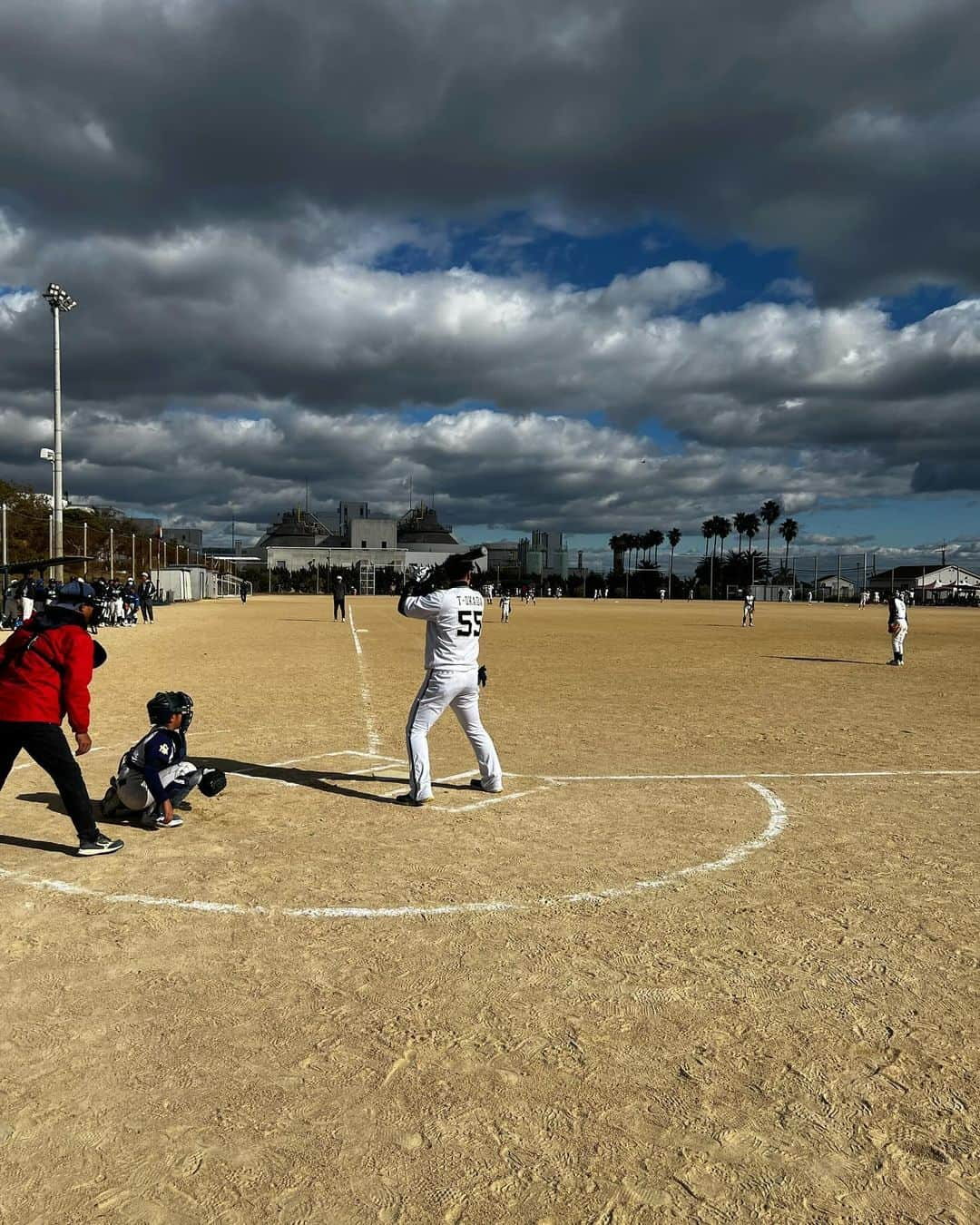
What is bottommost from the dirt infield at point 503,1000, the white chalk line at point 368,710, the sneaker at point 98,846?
the white chalk line at point 368,710

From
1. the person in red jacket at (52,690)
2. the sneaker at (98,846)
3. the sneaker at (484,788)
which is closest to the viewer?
the person in red jacket at (52,690)

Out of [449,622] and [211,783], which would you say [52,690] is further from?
[449,622]

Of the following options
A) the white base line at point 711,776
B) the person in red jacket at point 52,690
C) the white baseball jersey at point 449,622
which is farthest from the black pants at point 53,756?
the white base line at point 711,776

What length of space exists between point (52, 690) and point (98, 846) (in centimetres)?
117

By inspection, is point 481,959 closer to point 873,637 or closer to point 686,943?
point 686,943

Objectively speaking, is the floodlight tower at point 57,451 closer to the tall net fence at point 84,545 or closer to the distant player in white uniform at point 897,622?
the tall net fence at point 84,545

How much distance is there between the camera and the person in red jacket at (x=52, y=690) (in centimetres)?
558

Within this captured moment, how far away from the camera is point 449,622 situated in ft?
23.7

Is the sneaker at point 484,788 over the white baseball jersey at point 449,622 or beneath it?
beneath

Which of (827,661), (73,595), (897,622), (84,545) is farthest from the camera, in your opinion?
(84,545)

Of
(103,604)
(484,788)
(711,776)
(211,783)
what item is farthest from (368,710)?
(103,604)

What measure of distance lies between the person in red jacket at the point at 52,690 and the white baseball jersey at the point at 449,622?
2.55 metres

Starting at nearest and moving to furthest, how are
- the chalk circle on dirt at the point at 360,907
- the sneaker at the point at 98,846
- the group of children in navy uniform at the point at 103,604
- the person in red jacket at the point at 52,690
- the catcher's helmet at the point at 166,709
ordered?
the chalk circle on dirt at the point at 360,907
the person in red jacket at the point at 52,690
the sneaker at the point at 98,846
the catcher's helmet at the point at 166,709
the group of children in navy uniform at the point at 103,604

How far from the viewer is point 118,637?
91.5ft
